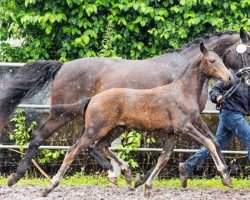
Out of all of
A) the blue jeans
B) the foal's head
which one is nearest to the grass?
the blue jeans

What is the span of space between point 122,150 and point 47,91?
1.43m

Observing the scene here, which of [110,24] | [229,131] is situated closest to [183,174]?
[229,131]

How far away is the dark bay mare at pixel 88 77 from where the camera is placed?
32.2 feet

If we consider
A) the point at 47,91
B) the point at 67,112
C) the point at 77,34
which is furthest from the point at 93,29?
the point at 67,112

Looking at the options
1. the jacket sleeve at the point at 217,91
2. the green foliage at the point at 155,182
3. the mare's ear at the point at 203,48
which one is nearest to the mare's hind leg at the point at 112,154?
the green foliage at the point at 155,182

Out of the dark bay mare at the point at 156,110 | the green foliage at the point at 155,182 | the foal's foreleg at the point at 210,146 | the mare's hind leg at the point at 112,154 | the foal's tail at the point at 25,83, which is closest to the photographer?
the foal's foreleg at the point at 210,146

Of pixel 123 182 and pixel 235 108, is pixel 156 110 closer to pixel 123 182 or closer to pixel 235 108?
pixel 235 108

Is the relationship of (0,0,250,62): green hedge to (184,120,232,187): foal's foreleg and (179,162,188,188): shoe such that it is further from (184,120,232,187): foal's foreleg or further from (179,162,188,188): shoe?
(184,120,232,187): foal's foreleg

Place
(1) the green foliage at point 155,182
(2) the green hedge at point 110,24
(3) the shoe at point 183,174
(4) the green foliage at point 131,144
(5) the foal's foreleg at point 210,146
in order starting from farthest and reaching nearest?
(2) the green hedge at point 110,24 → (4) the green foliage at point 131,144 → (1) the green foliage at point 155,182 → (3) the shoe at point 183,174 → (5) the foal's foreleg at point 210,146

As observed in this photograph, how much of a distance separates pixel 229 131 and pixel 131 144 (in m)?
1.88

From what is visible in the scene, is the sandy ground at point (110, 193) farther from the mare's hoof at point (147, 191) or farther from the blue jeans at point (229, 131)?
the blue jeans at point (229, 131)

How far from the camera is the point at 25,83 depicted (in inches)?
411

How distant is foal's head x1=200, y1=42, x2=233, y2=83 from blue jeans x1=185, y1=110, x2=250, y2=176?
37.9 inches

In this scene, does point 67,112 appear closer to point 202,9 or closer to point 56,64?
point 56,64
